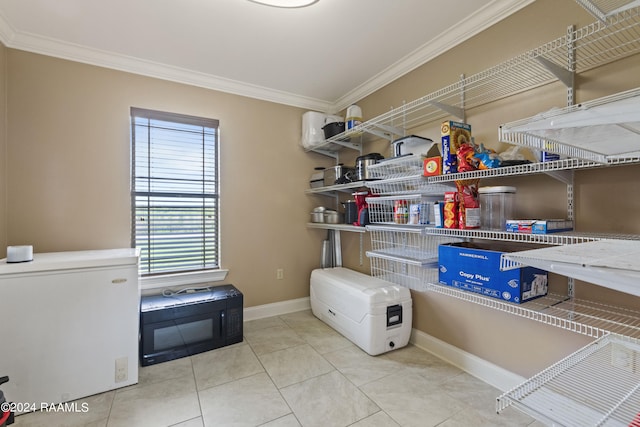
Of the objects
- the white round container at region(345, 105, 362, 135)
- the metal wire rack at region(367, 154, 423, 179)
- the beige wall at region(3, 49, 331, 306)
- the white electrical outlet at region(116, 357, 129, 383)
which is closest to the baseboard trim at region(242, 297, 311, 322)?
the beige wall at region(3, 49, 331, 306)

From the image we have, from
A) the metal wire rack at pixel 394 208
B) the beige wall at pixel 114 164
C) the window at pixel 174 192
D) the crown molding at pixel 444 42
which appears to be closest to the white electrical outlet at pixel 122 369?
the window at pixel 174 192

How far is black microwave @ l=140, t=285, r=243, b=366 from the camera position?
2.15m

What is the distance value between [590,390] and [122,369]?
2370mm

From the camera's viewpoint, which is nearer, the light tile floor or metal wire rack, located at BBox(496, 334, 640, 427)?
metal wire rack, located at BBox(496, 334, 640, 427)

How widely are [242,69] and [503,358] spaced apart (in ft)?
10.1

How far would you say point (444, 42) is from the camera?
209cm

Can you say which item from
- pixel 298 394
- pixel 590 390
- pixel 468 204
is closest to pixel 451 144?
pixel 468 204

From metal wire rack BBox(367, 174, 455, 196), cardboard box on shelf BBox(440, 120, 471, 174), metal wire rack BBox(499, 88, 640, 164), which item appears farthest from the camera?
metal wire rack BBox(367, 174, 455, 196)

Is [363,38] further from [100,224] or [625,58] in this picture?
[100,224]

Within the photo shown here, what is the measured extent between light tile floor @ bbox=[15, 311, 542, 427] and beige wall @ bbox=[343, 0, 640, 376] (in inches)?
12.3

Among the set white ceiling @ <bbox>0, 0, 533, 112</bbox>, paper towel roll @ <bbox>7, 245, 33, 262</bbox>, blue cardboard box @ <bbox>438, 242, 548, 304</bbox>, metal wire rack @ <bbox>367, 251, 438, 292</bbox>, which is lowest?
metal wire rack @ <bbox>367, 251, 438, 292</bbox>

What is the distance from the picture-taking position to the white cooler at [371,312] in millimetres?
2172

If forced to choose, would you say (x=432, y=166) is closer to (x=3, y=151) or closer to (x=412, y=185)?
(x=412, y=185)

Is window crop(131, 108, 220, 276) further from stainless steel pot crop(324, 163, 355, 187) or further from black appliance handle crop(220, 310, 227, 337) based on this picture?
stainless steel pot crop(324, 163, 355, 187)
